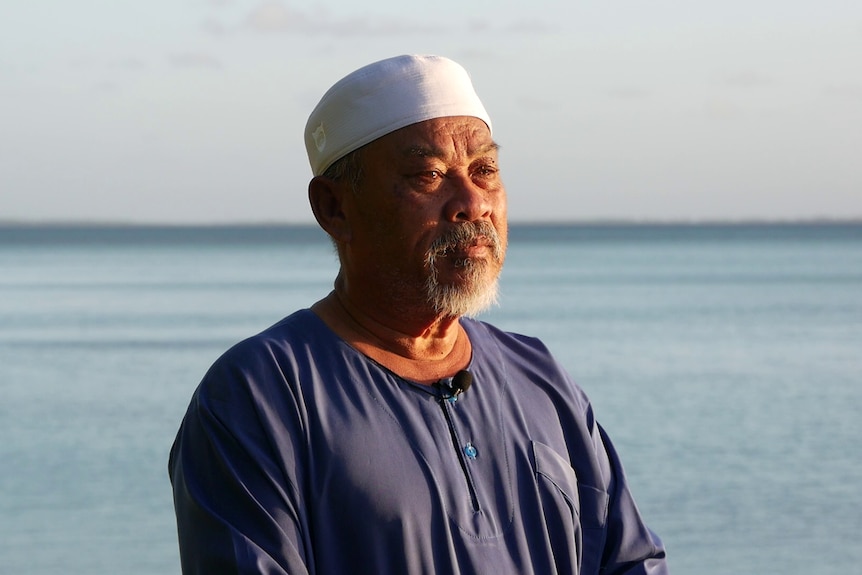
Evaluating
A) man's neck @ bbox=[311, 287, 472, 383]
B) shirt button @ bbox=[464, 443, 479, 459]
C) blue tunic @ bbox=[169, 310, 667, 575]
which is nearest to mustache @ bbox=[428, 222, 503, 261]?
man's neck @ bbox=[311, 287, 472, 383]

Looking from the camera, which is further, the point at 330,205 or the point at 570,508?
the point at 330,205

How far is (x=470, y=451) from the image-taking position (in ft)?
8.34

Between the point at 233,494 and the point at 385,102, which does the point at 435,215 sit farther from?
the point at 233,494

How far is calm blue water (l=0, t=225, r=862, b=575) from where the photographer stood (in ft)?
29.8

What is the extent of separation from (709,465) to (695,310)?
21512 millimetres

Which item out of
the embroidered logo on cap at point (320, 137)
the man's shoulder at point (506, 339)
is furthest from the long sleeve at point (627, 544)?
the embroidered logo on cap at point (320, 137)

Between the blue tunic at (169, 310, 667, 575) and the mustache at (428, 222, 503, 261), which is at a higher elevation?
the mustache at (428, 222, 503, 261)

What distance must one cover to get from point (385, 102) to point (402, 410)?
55cm

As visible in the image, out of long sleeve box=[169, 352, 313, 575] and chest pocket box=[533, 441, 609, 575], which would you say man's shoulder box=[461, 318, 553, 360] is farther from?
long sleeve box=[169, 352, 313, 575]

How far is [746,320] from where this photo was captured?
2877cm

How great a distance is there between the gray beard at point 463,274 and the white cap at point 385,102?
0.73 ft

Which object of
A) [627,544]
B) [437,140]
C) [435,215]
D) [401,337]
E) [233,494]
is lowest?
[627,544]

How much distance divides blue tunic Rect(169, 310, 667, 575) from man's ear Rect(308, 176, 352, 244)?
18 centimetres

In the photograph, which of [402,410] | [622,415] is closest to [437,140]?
[402,410]
